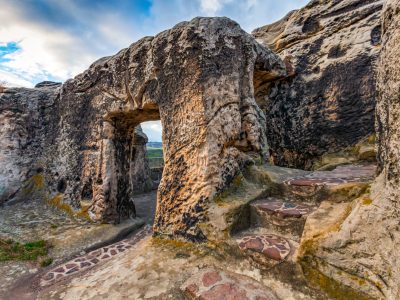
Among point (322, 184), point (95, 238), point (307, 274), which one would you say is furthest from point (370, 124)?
point (95, 238)

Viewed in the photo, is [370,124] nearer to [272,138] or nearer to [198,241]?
[272,138]

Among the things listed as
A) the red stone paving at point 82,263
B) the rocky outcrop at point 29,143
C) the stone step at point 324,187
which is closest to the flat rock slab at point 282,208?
the stone step at point 324,187

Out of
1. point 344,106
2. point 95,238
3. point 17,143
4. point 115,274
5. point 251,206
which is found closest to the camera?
point 115,274

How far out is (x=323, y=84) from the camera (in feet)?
17.2

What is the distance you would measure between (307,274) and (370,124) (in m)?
3.91

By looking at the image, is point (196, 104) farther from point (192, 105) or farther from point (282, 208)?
point (282, 208)

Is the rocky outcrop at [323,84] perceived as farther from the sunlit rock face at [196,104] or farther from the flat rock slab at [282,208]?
the flat rock slab at [282,208]

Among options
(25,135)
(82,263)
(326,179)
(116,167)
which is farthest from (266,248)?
Answer: (25,135)

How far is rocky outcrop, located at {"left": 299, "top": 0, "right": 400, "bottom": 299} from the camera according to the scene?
1.72m

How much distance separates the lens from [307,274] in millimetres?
2084

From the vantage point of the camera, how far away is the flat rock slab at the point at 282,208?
106 inches

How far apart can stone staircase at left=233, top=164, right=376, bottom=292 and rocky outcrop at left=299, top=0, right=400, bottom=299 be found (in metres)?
0.25

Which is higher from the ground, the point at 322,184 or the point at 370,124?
the point at 370,124

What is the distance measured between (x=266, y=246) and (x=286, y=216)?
45cm
